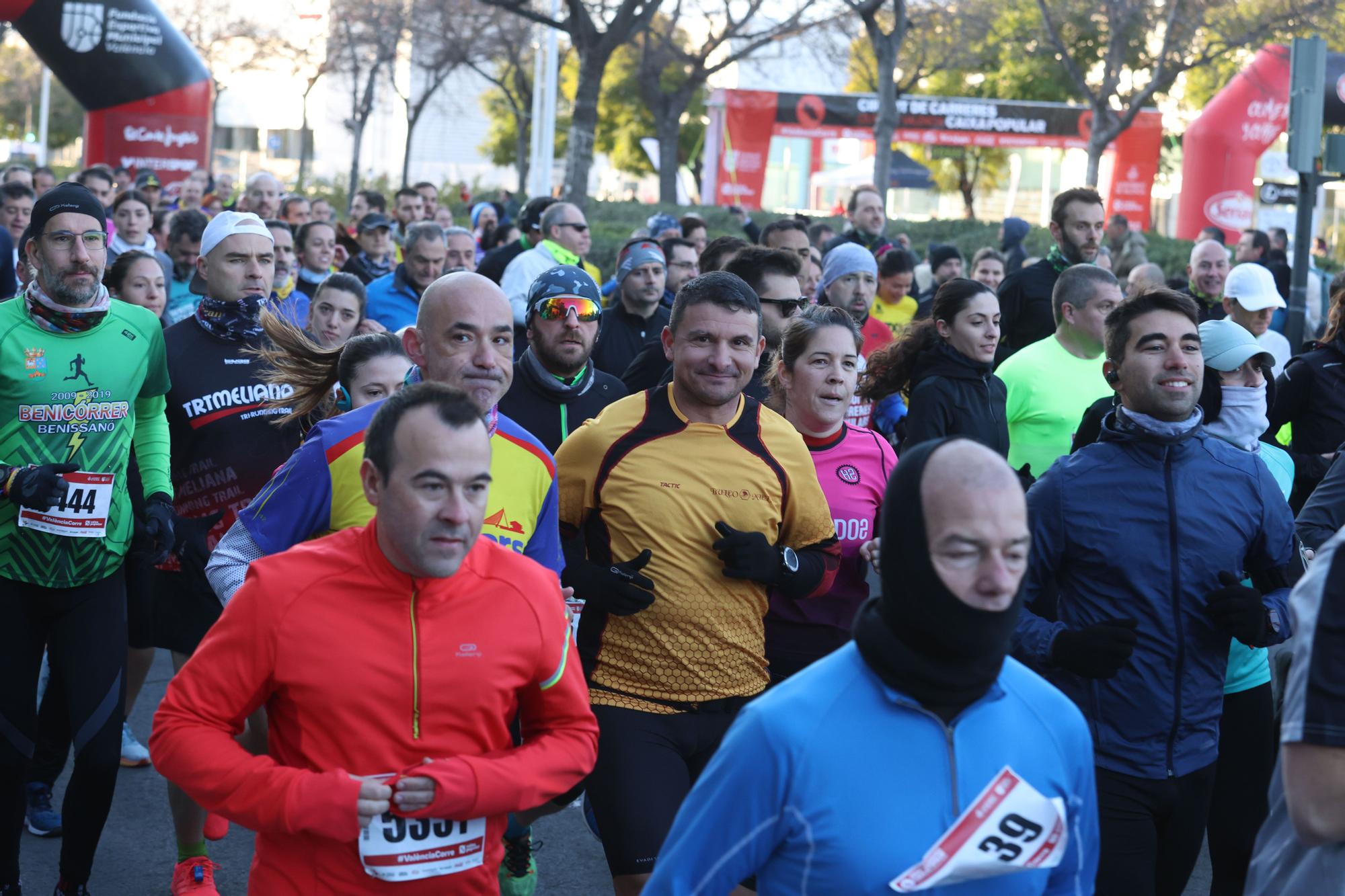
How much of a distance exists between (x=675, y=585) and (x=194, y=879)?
6.90 feet

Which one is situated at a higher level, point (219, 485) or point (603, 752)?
point (219, 485)

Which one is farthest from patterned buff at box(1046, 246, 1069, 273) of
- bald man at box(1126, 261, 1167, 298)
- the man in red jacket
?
the man in red jacket

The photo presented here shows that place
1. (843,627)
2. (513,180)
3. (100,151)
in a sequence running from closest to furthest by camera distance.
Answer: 1. (843,627)
2. (100,151)
3. (513,180)

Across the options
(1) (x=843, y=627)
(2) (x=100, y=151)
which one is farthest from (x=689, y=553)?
(2) (x=100, y=151)

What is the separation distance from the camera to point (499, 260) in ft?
36.3

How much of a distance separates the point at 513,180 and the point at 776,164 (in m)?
19.9

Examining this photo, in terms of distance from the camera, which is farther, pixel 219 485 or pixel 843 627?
pixel 219 485

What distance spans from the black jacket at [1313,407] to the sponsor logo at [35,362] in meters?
4.94

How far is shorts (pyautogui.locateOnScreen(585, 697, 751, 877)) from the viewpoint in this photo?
3869 mm

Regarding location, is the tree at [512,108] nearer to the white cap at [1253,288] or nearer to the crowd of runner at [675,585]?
the white cap at [1253,288]

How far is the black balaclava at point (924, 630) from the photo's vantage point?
231 centimetres

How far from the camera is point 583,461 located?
4.22 meters

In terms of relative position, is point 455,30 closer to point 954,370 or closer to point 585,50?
point 585,50

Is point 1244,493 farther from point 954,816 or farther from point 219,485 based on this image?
point 219,485
